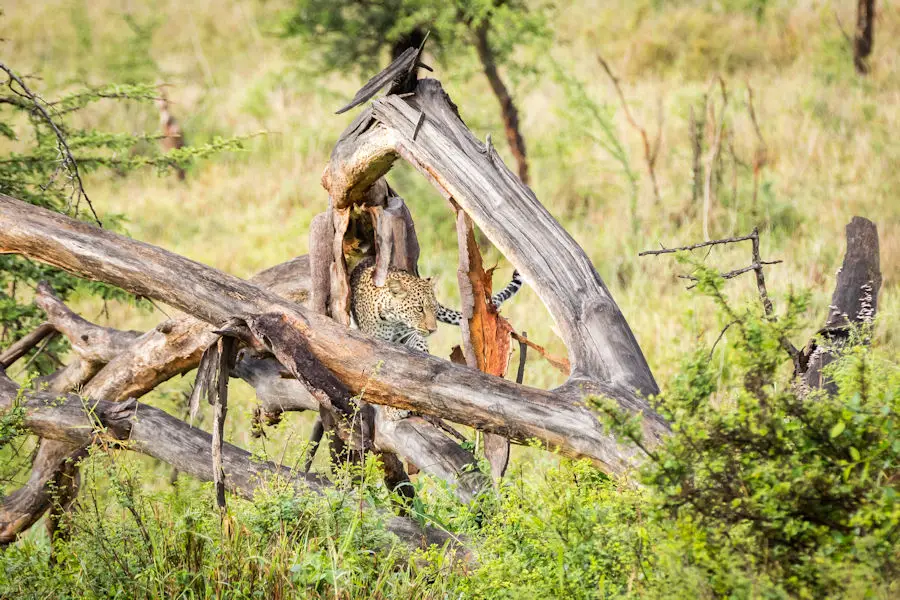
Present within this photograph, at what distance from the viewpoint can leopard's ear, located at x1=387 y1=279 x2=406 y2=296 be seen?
11.9ft

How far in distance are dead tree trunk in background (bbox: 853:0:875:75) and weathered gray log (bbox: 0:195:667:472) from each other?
10.7m

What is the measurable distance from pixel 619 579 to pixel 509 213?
1369mm

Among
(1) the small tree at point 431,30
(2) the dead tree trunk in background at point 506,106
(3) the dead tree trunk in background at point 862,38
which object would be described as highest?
(3) the dead tree trunk in background at point 862,38

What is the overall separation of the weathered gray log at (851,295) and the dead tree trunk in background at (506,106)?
5.55 m

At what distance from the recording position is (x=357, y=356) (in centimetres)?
305

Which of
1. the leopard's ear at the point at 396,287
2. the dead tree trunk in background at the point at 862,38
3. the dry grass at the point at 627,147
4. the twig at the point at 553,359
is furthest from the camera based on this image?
the dead tree trunk in background at the point at 862,38

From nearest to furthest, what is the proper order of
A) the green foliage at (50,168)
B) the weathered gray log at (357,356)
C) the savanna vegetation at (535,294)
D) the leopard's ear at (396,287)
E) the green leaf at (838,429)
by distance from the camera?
the green leaf at (838,429), the savanna vegetation at (535,294), the weathered gray log at (357,356), the leopard's ear at (396,287), the green foliage at (50,168)

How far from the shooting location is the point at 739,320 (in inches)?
89.0

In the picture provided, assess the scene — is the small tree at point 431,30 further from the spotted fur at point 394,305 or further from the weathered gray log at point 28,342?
the weathered gray log at point 28,342

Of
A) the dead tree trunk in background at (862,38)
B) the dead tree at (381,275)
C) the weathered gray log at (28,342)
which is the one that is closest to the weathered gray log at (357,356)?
the dead tree at (381,275)

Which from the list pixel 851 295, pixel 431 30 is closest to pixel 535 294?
pixel 851 295

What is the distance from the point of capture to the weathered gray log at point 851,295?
338 cm

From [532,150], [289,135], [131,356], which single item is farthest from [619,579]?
[289,135]

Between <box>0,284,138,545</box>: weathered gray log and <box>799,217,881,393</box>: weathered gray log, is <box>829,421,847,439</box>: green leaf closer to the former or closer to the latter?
<box>799,217,881,393</box>: weathered gray log
